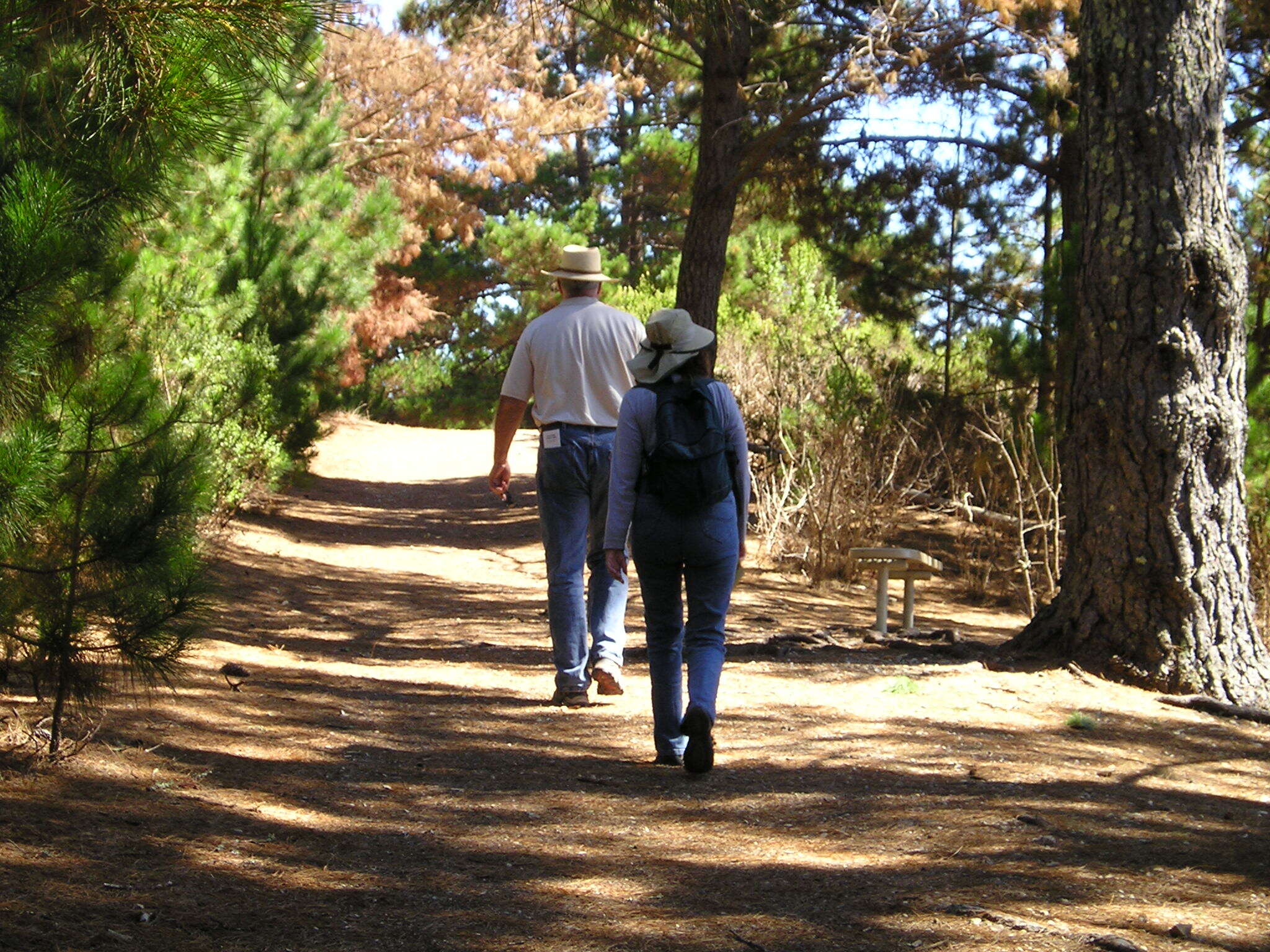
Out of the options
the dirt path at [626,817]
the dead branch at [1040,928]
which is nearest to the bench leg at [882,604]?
the dirt path at [626,817]

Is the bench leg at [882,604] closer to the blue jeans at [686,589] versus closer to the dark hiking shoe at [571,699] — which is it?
the dark hiking shoe at [571,699]

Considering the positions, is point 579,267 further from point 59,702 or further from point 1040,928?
point 1040,928

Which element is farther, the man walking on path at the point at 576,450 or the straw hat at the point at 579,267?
the straw hat at the point at 579,267

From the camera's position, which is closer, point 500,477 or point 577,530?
point 577,530

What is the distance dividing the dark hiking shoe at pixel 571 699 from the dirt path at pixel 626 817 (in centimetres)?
9

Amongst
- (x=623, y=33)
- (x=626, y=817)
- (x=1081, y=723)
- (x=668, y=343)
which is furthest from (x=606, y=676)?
(x=623, y=33)

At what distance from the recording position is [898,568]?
8.23 meters

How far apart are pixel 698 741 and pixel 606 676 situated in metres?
1.20

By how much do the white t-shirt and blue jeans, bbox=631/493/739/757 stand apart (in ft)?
3.60

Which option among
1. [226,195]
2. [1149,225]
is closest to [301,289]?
[226,195]

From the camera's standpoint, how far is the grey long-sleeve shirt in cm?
437

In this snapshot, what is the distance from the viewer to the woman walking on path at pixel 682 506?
4281mm

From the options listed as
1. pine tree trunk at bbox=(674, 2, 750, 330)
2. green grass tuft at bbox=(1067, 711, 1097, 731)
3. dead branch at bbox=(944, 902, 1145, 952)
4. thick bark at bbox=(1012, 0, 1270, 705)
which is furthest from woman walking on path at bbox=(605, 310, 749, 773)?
pine tree trunk at bbox=(674, 2, 750, 330)

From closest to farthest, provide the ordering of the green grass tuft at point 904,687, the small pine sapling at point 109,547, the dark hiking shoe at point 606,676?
the small pine sapling at point 109,547 → the dark hiking shoe at point 606,676 → the green grass tuft at point 904,687
